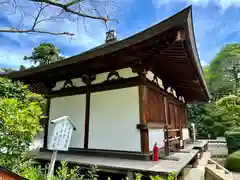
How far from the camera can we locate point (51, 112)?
5.55 m

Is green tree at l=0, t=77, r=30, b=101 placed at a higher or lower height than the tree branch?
lower

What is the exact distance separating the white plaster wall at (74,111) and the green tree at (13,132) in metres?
2.15

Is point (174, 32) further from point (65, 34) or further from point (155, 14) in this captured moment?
point (65, 34)

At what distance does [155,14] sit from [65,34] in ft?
4.79

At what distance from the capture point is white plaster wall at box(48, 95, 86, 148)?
186 inches

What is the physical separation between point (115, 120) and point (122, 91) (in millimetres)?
686

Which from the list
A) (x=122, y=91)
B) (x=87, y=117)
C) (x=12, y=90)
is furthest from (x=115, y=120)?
(x=12, y=90)

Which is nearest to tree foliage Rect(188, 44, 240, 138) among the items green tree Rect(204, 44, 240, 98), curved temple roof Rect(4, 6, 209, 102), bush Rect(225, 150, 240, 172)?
green tree Rect(204, 44, 240, 98)

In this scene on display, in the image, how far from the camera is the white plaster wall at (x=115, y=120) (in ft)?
12.9

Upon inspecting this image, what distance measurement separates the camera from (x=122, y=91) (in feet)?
13.8

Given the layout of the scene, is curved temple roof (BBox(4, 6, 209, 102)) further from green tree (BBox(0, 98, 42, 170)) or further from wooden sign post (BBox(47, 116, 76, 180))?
green tree (BBox(0, 98, 42, 170))

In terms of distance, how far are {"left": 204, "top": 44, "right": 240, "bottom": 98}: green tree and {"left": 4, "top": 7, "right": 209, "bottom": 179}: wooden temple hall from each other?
14.3 meters

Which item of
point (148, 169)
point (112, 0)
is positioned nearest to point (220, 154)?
point (148, 169)

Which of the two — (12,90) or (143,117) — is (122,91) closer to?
(143,117)
